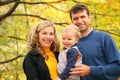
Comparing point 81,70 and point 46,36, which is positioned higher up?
point 46,36

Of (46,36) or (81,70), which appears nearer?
(81,70)

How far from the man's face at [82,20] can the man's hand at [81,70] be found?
0.49m

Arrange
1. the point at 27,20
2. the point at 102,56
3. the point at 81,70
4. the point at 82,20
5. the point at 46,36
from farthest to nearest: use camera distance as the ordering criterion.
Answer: the point at 27,20
the point at 82,20
the point at 102,56
the point at 46,36
the point at 81,70

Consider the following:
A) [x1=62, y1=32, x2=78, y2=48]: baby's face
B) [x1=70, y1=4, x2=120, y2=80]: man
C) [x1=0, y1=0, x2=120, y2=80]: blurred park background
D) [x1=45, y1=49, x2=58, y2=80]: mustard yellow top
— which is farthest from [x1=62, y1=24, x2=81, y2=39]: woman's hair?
[x1=0, y1=0, x2=120, y2=80]: blurred park background

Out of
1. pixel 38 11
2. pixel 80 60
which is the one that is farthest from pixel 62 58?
pixel 38 11

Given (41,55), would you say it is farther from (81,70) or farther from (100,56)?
(100,56)

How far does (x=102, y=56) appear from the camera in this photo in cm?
438

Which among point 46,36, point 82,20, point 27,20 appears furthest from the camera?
point 27,20

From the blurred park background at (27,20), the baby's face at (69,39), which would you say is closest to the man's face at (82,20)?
the baby's face at (69,39)

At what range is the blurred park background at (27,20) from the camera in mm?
9867

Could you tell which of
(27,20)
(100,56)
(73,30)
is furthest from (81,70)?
(27,20)

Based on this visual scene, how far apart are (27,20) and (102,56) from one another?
6.27m

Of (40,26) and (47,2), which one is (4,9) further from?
(40,26)

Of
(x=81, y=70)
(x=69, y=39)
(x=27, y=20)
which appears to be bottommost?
(x=27, y=20)
